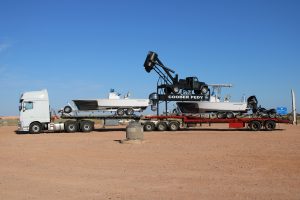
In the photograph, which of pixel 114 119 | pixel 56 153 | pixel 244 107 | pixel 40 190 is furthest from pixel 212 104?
pixel 40 190

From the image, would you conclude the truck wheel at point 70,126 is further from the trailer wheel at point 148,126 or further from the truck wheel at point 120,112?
the trailer wheel at point 148,126

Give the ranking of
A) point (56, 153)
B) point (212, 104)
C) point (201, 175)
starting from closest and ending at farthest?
point (201, 175)
point (56, 153)
point (212, 104)

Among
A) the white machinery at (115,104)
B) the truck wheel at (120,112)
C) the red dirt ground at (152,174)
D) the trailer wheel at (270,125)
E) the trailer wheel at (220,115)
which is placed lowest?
the red dirt ground at (152,174)

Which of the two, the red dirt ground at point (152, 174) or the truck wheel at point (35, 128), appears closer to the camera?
the red dirt ground at point (152, 174)

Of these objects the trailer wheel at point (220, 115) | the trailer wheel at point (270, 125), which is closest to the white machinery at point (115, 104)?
the trailer wheel at point (220, 115)

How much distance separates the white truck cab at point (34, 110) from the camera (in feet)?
103

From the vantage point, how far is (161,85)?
3444 cm

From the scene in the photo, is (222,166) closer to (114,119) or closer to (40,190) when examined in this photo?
(40,190)

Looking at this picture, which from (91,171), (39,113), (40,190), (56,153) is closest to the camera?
(40,190)

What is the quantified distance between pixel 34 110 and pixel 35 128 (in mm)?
1384

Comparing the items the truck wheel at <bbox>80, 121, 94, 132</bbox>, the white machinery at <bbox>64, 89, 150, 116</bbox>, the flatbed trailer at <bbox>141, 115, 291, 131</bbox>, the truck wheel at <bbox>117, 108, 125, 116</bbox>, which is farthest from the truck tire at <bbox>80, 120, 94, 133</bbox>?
the flatbed trailer at <bbox>141, 115, 291, 131</bbox>

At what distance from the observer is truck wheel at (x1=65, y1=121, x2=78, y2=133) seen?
3237cm

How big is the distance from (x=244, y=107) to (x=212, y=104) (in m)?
2.79

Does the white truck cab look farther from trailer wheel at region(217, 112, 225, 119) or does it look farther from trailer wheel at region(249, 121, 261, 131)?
trailer wheel at region(249, 121, 261, 131)
